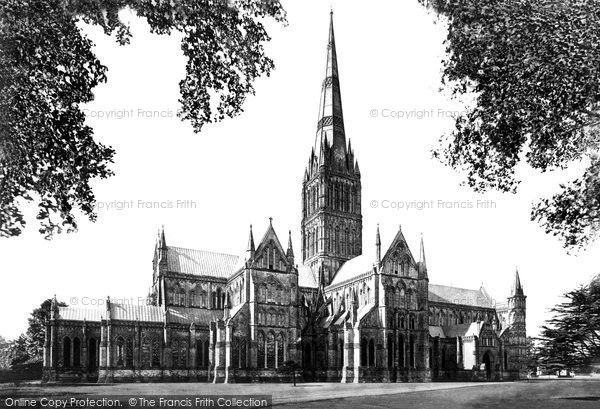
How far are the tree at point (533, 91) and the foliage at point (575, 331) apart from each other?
55.3 inches

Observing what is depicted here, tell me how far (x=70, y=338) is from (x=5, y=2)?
58.4m

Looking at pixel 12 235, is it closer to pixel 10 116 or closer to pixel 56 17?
pixel 10 116

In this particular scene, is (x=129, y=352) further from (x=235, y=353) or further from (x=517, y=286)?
(x=517, y=286)

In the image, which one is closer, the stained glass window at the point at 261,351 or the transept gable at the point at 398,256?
the stained glass window at the point at 261,351

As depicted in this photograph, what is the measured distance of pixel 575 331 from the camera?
45.4 feet

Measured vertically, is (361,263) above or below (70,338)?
above

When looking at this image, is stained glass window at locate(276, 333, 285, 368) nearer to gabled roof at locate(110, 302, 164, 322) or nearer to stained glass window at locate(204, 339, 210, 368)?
stained glass window at locate(204, 339, 210, 368)

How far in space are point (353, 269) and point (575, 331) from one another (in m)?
62.7

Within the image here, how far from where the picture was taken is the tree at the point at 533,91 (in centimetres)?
1245

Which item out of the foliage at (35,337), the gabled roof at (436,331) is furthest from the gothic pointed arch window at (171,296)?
the gabled roof at (436,331)

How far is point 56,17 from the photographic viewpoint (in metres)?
11.5

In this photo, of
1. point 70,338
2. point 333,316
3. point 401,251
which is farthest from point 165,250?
point 401,251

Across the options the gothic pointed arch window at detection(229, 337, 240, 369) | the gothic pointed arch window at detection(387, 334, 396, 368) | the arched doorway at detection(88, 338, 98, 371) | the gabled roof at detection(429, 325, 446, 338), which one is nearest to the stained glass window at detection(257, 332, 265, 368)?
the gothic pointed arch window at detection(229, 337, 240, 369)

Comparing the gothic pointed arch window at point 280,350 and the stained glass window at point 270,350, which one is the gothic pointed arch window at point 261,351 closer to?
the stained glass window at point 270,350
